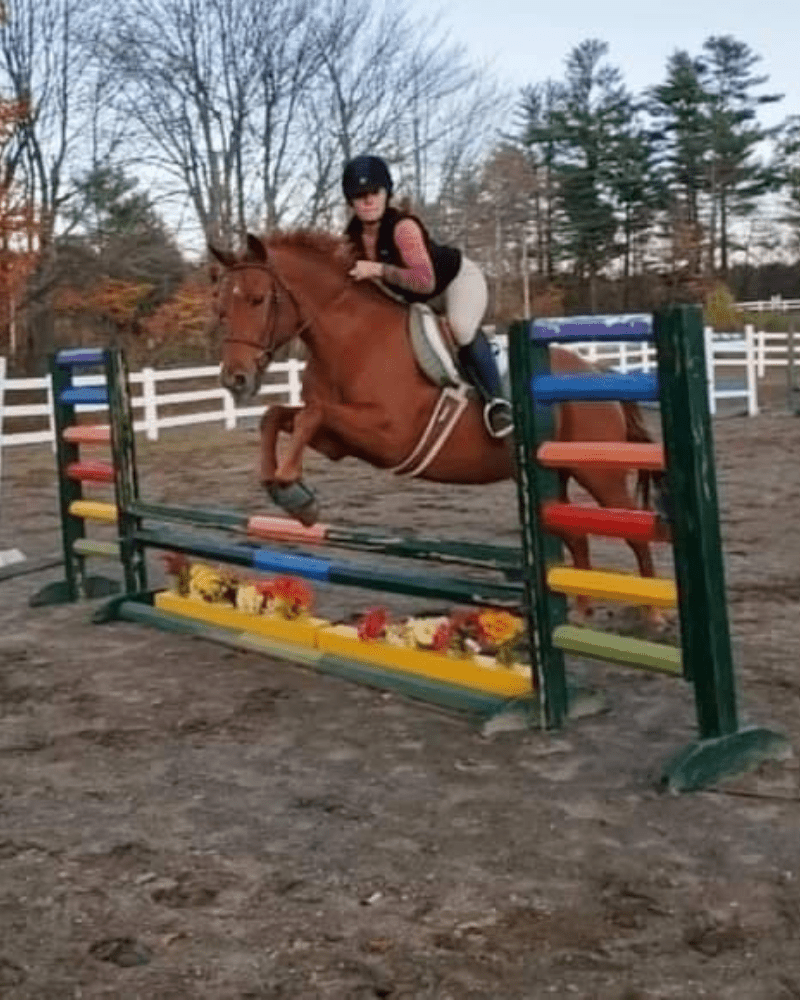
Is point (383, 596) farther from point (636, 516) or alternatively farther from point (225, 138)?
point (225, 138)

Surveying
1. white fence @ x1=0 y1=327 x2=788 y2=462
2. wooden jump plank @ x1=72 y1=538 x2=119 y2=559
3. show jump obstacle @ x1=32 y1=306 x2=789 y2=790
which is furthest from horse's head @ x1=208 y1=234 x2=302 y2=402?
white fence @ x1=0 y1=327 x2=788 y2=462

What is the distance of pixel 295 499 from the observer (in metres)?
4.84

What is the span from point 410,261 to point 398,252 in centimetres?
9

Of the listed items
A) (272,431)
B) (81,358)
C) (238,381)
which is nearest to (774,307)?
(81,358)

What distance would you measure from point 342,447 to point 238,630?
1114mm

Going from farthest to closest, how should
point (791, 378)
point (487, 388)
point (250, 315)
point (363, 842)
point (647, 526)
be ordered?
1. point (791, 378)
2. point (487, 388)
3. point (250, 315)
4. point (647, 526)
5. point (363, 842)

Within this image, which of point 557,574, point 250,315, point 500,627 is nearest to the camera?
point 557,574

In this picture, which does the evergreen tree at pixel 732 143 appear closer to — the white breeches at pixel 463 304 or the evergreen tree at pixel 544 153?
the evergreen tree at pixel 544 153

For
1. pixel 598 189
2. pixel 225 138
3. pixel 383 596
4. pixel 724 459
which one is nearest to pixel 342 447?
pixel 383 596

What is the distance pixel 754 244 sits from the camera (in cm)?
5206

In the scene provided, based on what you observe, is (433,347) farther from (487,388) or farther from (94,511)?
(94,511)

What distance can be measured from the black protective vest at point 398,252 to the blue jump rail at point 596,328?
3.02ft

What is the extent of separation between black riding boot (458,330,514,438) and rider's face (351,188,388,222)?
2.13 feet

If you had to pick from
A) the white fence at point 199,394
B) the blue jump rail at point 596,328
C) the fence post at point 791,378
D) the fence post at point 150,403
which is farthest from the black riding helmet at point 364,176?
the fence post at point 791,378
